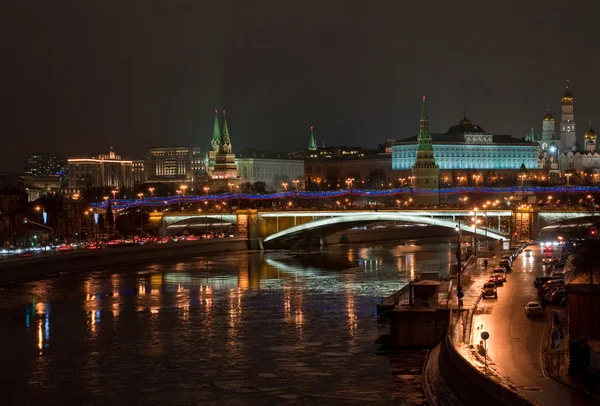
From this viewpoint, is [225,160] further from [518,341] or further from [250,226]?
[518,341]

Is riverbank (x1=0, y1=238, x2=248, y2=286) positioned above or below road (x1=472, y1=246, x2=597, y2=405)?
below

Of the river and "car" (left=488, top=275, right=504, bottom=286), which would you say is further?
"car" (left=488, top=275, right=504, bottom=286)

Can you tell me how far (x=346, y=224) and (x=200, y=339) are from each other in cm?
4127

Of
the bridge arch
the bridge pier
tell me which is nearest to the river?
the bridge arch

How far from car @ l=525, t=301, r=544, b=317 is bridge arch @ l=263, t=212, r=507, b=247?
31530mm

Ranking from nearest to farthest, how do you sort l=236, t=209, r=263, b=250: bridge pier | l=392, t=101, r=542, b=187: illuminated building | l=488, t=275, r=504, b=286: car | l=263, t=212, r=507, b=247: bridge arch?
1. l=488, t=275, r=504, b=286: car
2. l=263, t=212, r=507, b=247: bridge arch
3. l=236, t=209, r=263, b=250: bridge pier
4. l=392, t=101, r=542, b=187: illuminated building

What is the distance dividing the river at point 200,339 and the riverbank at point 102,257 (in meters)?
0.93

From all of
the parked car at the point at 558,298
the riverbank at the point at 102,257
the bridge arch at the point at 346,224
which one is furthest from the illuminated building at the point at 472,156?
the parked car at the point at 558,298

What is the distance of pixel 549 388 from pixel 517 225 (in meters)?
41.7

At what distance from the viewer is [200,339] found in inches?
1145

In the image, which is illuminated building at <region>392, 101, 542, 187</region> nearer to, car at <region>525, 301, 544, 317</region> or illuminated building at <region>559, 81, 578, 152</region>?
illuminated building at <region>559, 81, 578, 152</region>

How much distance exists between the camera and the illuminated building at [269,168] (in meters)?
168

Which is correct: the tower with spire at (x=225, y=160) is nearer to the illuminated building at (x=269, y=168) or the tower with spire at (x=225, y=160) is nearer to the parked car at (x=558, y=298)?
the illuminated building at (x=269, y=168)

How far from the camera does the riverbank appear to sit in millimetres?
45725
